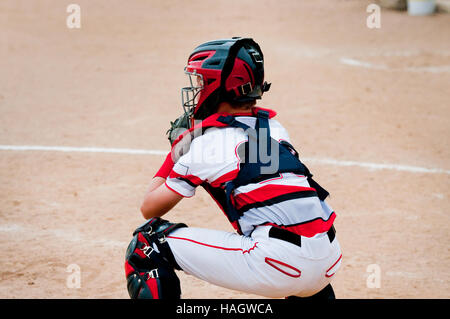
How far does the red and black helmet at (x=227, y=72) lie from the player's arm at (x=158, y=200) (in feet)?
2.00

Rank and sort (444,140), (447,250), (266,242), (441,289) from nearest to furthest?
(266,242)
(441,289)
(447,250)
(444,140)

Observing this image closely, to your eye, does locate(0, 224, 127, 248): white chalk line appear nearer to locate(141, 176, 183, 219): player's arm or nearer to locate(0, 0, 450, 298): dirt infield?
locate(0, 0, 450, 298): dirt infield

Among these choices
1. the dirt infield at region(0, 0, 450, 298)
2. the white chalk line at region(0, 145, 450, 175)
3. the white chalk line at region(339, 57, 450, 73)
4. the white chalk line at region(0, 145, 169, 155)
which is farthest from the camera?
the white chalk line at region(339, 57, 450, 73)

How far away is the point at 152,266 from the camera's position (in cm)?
370

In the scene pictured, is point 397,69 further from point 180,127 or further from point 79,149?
point 180,127

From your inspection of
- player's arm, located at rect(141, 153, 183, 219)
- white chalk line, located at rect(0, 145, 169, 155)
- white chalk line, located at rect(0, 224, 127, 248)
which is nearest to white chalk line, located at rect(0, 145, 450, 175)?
white chalk line, located at rect(0, 145, 169, 155)

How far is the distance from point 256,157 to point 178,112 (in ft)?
19.1

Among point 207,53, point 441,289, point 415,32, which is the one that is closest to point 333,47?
point 415,32

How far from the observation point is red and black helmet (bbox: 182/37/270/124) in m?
3.79

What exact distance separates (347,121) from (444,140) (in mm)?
1326

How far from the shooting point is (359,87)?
10406 millimetres

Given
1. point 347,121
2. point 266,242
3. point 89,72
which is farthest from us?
point 89,72

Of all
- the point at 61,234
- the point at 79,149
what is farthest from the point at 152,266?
the point at 79,149

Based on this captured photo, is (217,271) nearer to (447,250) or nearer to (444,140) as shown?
(447,250)
